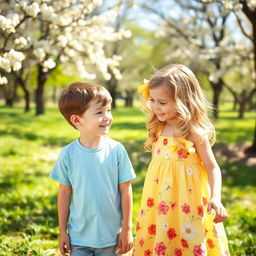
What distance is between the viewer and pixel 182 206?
2.48m

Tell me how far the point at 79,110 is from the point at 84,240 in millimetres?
771

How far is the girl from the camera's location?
2471 mm

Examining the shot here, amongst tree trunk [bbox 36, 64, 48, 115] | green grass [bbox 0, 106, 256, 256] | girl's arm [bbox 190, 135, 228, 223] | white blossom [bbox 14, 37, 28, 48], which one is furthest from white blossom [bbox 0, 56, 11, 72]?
tree trunk [bbox 36, 64, 48, 115]

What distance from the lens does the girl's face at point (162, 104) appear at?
2.51m

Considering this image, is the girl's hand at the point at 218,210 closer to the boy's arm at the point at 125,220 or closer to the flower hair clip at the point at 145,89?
the boy's arm at the point at 125,220

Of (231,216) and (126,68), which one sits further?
(126,68)

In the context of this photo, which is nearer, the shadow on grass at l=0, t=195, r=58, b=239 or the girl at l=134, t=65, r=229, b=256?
the girl at l=134, t=65, r=229, b=256

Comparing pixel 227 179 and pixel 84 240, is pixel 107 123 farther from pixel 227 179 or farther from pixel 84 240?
pixel 227 179

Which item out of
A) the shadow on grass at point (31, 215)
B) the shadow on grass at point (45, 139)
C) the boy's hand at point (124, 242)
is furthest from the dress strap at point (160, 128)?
the shadow on grass at point (45, 139)

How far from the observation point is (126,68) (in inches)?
1500

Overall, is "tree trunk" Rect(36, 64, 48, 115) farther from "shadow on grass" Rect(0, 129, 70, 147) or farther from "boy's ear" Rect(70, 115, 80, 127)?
"boy's ear" Rect(70, 115, 80, 127)

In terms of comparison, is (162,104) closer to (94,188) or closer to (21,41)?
(94,188)

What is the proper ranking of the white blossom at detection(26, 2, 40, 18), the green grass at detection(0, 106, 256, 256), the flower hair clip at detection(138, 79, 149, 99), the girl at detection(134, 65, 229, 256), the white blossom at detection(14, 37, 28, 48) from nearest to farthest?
the girl at detection(134, 65, 229, 256)
the flower hair clip at detection(138, 79, 149, 99)
the green grass at detection(0, 106, 256, 256)
the white blossom at detection(14, 37, 28, 48)
the white blossom at detection(26, 2, 40, 18)

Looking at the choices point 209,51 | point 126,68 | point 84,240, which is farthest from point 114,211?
point 126,68
